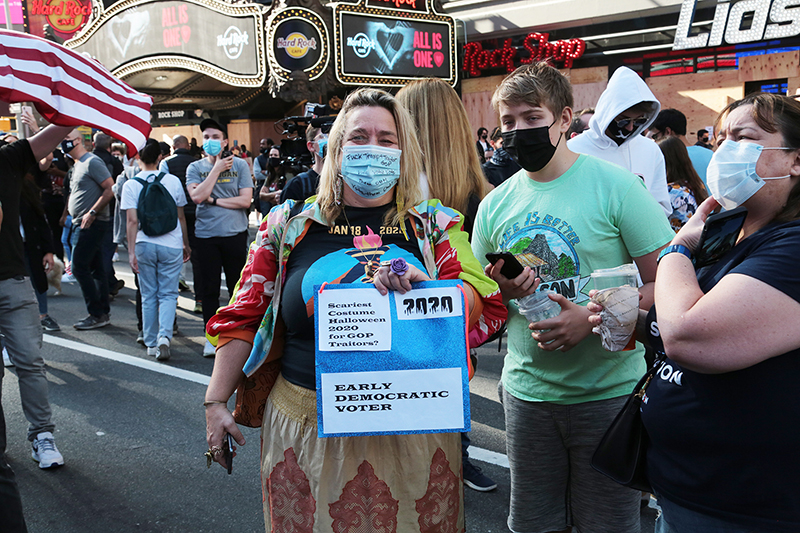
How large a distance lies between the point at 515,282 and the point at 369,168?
1.97 ft

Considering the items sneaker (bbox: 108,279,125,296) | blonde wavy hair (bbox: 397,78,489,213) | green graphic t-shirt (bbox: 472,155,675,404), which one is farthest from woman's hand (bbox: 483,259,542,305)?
sneaker (bbox: 108,279,125,296)

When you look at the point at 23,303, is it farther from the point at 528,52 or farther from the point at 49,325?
the point at 528,52

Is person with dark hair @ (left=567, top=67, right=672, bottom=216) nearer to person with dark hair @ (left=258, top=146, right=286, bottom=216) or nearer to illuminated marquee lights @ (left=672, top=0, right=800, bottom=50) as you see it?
person with dark hair @ (left=258, top=146, right=286, bottom=216)

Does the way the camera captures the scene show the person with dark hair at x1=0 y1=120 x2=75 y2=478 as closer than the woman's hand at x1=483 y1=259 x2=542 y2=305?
No

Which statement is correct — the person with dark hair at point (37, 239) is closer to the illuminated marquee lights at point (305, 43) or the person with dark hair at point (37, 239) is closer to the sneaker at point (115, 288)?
the sneaker at point (115, 288)

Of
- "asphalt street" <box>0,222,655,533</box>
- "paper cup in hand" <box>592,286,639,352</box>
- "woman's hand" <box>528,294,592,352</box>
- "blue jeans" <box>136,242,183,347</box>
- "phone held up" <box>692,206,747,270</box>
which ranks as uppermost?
"phone held up" <box>692,206,747,270</box>

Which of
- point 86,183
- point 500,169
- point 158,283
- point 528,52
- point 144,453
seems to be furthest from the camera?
point 528,52

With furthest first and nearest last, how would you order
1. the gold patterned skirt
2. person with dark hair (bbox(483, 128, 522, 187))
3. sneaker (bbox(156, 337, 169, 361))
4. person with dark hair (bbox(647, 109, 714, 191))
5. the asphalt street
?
sneaker (bbox(156, 337, 169, 361))
person with dark hair (bbox(647, 109, 714, 191))
person with dark hair (bbox(483, 128, 522, 187))
the asphalt street
the gold patterned skirt

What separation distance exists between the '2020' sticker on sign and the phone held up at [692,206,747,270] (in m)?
0.64

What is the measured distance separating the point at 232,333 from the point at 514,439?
1124 millimetres

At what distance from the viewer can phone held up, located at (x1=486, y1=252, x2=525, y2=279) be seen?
2010 millimetres

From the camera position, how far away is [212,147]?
21.2 ft


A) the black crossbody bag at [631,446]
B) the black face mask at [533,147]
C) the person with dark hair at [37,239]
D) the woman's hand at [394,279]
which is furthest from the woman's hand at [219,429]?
the person with dark hair at [37,239]

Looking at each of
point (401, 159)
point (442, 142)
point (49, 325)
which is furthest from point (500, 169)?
point (49, 325)
